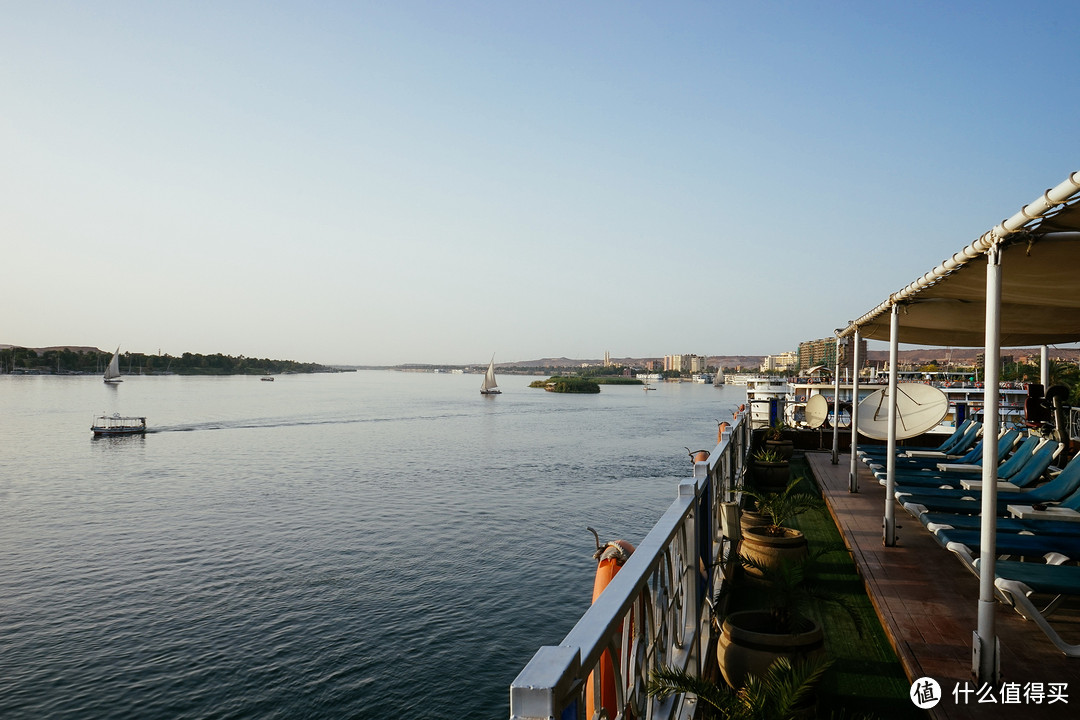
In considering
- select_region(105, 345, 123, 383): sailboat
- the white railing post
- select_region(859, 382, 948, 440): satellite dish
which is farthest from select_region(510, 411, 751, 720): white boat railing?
select_region(105, 345, 123, 383): sailboat

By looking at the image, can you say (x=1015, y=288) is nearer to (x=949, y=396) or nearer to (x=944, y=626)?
(x=944, y=626)

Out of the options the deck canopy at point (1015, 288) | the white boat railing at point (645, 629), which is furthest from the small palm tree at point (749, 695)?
the deck canopy at point (1015, 288)

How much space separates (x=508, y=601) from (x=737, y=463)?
629 cm

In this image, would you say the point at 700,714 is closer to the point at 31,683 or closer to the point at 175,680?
the point at 175,680

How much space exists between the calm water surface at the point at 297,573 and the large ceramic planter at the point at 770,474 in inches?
164

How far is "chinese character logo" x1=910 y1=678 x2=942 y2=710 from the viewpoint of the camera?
3.04 m

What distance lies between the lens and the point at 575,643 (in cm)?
148

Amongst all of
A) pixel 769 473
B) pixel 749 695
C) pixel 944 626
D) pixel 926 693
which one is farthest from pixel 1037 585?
pixel 769 473

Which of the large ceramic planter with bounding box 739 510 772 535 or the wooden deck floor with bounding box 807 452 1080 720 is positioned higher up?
the large ceramic planter with bounding box 739 510 772 535

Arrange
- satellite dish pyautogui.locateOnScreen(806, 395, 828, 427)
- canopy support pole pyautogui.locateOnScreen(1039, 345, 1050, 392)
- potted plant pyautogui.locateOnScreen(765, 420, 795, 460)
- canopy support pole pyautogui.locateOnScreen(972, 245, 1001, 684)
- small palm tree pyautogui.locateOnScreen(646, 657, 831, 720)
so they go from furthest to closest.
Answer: satellite dish pyautogui.locateOnScreen(806, 395, 828, 427)
potted plant pyautogui.locateOnScreen(765, 420, 795, 460)
canopy support pole pyautogui.locateOnScreen(1039, 345, 1050, 392)
canopy support pole pyautogui.locateOnScreen(972, 245, 1001, 684)
small palm tree pyautogui.locateOnScreen(646, 657, 831, 720)

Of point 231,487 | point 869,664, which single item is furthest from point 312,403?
point 869,664

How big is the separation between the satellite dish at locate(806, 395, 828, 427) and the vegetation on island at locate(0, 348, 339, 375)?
18113cm

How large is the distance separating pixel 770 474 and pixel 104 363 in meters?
202

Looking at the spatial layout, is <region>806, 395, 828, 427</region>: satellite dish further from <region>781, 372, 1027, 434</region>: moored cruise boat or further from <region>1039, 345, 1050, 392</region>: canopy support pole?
<region>781, 372, 1027, 434</region>: moored cruise boat
